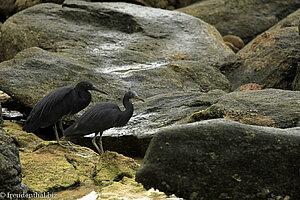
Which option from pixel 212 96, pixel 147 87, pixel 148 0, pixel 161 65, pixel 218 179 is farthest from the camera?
pixel 148 0

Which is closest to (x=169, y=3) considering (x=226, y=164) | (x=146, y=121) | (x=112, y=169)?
(x=146, y=121)

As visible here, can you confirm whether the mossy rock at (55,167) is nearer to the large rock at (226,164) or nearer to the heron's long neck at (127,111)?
the heron's long neck at (127,111)

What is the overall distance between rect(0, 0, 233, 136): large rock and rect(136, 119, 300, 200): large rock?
10.9 ft

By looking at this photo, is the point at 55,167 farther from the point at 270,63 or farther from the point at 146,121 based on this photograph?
the point at 270,63

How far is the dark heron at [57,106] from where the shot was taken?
22.7 feet

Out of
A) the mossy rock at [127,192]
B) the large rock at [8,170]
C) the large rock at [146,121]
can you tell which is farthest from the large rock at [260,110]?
the large rock at [8,170]

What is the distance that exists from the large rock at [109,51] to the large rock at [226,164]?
131 inches

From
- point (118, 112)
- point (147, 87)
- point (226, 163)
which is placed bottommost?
point (147, 87)

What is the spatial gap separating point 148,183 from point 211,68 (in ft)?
22.9

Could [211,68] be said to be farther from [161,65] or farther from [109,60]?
[109,60]

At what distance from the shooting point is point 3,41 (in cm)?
1237

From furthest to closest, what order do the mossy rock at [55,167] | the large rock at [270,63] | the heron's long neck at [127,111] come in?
the large rock at [270,63]
the heron's long neck at [127,111]
the mossy rock at [55,167]

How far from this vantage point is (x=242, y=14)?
18.6 m

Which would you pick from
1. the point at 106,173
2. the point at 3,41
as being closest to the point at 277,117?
the point at 106,173
